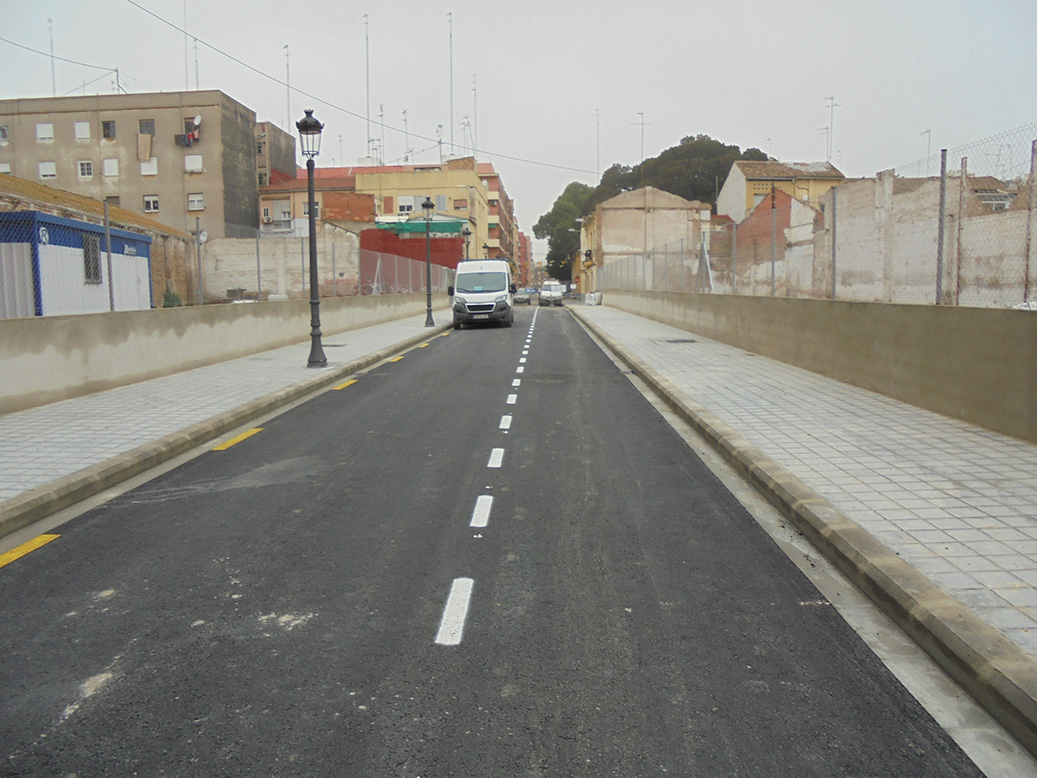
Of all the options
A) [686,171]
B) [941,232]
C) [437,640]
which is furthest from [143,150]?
[437,640]

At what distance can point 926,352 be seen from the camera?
9.38 meters

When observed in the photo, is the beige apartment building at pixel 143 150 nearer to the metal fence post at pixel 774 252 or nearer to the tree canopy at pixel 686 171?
the tree canopy at pixel 686 171

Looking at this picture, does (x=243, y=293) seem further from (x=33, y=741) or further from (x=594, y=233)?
(x=594, y=233)

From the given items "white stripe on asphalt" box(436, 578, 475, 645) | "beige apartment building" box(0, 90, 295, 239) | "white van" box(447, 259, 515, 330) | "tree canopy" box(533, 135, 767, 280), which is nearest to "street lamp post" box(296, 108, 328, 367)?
"white stripe on asphalt" box(436, 578, 475, 645)

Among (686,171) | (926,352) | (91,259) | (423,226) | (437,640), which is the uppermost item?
(686,171)

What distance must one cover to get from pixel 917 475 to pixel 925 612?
2858 mm

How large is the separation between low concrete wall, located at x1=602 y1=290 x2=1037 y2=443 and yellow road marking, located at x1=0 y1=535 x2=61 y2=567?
7.91 m

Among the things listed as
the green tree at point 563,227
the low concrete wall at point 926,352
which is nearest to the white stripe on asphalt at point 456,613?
the low concrete wall at point 926,352

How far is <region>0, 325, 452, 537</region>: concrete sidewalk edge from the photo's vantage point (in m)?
5.92

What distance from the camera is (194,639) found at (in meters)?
3.94

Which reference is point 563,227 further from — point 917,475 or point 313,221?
point 917,475

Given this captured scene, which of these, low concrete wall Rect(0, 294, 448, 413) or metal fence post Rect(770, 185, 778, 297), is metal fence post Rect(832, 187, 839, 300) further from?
low concrete wall Rect(0, 294, 448, 413)

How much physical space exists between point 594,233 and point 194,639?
78.2m

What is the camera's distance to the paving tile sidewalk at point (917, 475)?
14.4 ft
